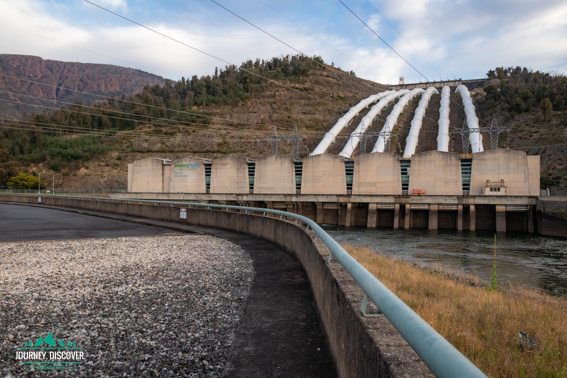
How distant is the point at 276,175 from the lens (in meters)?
53.8

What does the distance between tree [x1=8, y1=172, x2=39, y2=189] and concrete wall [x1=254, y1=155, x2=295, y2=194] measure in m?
60.1

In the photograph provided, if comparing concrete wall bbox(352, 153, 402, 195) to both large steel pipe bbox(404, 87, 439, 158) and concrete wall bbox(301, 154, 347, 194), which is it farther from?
large steel pipe bbox(404, 87, 439, 158)

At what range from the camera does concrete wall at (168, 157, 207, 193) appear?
2298 inches

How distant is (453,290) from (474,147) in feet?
209

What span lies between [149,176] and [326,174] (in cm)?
2932

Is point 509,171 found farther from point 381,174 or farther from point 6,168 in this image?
point 6,168

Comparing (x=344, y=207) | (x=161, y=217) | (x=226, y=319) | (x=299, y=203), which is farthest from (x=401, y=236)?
(x=226, y=319)

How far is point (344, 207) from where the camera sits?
47.3 m

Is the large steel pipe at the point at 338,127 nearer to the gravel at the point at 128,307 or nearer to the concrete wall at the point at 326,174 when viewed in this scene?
the concrete wall at the point at 326,174

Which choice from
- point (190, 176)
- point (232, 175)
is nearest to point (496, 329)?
point (232, 175)

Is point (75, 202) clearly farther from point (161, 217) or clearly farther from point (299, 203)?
point (299, 203)

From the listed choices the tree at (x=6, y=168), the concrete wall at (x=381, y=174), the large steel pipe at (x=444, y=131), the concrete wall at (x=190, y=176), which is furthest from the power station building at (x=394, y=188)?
the tree at (x=6, y=168)

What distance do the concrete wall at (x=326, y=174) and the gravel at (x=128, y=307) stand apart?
128 ft

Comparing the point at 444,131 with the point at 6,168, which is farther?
the point at 6,168
